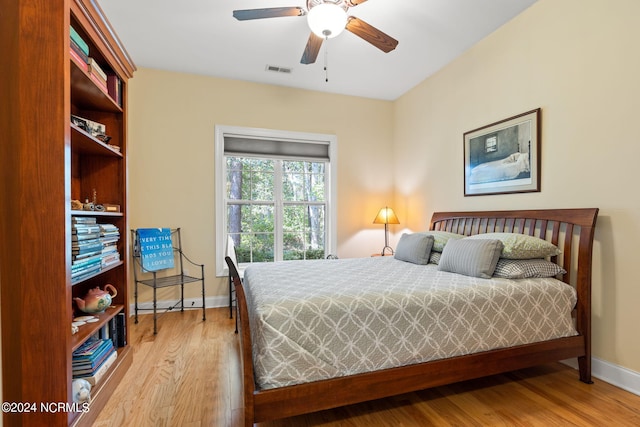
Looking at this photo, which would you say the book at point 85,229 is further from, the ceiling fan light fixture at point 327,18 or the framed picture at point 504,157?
the framed picture at point 504,157

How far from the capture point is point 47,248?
128 cm

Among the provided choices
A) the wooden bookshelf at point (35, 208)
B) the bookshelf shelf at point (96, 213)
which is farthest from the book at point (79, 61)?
the bookshelf shelf at point (96, 213)

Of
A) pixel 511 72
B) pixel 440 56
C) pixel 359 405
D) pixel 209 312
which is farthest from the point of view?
pixel 209 312

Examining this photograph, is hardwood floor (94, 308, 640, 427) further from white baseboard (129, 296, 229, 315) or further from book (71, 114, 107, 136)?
book (71, 114, 107, 136)

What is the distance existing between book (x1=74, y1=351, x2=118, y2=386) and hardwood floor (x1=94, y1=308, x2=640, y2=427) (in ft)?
0.53

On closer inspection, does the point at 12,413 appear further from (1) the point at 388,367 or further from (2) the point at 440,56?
(2) the point at 440,56

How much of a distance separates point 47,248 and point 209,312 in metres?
2.36

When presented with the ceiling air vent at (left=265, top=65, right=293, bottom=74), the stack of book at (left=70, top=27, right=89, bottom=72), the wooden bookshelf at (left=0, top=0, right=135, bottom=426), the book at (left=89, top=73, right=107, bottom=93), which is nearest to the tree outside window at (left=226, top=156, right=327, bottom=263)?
the ceiling air vent at (left=265, top=65, right=293, bottom=74)

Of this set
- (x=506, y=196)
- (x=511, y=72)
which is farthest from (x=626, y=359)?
(x=511, y=72)

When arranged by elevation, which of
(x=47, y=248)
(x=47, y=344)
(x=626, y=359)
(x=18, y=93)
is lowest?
(x=626, y=359)

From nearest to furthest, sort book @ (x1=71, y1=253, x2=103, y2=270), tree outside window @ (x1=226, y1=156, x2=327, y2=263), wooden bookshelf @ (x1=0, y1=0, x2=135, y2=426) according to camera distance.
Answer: wooden bookshelf @ (x1=0, y1=0, x2=135, y2=426) < book @ (x1=71, y1=253, x2=103, y2=270) < tree outside window @ (x1=226, y1=156, x2=327, y2=263)

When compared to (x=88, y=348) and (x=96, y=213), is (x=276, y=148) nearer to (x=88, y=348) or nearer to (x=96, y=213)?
(x=96, y=213)

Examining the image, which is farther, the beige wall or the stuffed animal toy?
the beige wall

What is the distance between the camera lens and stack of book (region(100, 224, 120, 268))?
1.96m
